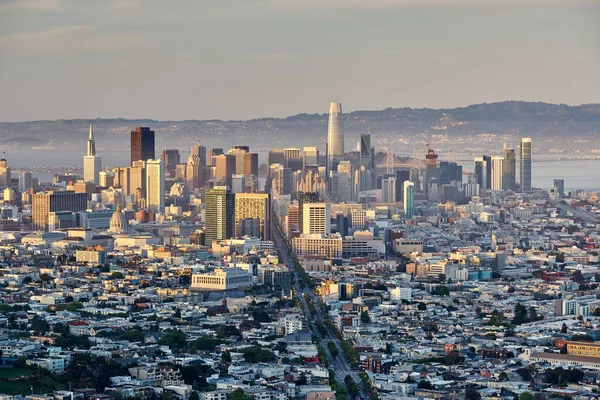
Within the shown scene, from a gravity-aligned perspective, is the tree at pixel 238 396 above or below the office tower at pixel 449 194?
below

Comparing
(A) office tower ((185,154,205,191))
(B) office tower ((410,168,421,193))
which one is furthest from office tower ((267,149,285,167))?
(B) office tower ((410,168,421,193))

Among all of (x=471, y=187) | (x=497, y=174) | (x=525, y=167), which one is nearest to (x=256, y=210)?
(x=471, y=187)

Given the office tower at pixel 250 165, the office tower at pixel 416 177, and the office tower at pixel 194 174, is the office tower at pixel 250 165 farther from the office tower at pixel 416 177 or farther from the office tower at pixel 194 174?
the office tower at pixel 416 177

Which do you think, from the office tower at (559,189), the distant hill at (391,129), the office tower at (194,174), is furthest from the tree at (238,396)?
the distant hill at (391,129)

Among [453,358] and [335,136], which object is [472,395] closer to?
[453,358]

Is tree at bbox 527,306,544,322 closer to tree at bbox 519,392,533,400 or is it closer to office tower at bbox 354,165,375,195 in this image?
tree at bbox 519,392,533,400
